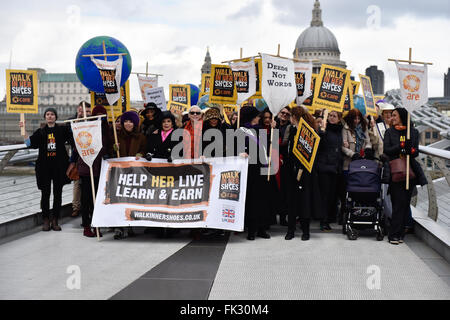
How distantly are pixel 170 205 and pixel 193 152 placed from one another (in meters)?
0.75

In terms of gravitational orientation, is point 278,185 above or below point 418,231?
above

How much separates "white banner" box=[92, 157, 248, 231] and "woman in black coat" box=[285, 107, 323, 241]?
651mm

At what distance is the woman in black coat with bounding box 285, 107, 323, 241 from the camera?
845cm

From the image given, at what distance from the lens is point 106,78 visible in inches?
370

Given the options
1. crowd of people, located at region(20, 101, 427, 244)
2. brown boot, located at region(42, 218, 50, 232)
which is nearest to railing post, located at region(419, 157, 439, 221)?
crowd of people, located at region(20, 101, 427, 244)

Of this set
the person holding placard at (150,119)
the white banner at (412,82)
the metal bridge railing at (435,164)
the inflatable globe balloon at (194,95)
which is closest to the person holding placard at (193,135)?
the person holding placard at (150,119)

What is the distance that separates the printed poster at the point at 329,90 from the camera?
36.9 ft

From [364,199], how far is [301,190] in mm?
817

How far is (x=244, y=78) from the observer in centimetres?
992

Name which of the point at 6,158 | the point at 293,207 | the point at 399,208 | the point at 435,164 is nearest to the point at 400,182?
the point at 399,208
